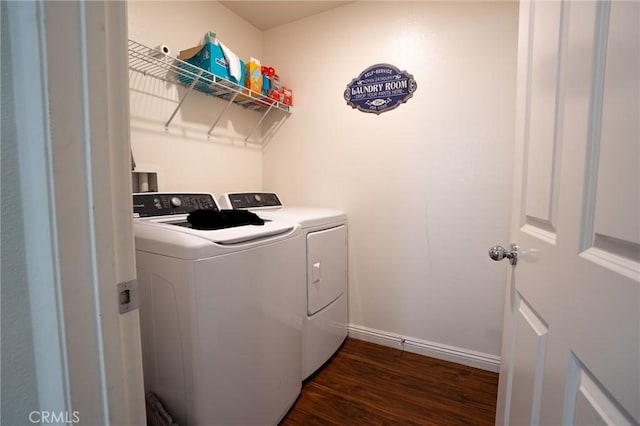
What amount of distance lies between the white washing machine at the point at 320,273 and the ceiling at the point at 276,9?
137 cm

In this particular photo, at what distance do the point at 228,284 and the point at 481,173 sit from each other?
1.58 metres

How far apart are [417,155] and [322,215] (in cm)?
76

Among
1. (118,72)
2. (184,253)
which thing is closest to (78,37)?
(118,72)

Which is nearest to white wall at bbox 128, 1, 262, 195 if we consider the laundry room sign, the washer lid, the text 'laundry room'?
the text 'laundry room'

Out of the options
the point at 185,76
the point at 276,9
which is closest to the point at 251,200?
the point at 185,76

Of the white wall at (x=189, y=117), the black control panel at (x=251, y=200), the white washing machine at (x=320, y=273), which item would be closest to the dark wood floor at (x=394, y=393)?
the white washing machine at (x=320, y=273)

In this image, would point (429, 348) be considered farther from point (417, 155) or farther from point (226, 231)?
point (226, 231)

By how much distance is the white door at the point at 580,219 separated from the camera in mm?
411

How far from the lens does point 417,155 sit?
1.89 meters

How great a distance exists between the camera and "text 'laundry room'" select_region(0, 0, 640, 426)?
42 centimetres

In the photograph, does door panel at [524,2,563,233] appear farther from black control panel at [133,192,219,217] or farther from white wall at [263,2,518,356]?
black control panel at [133,192,219,217]

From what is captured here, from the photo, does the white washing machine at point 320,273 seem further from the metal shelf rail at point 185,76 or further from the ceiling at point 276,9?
the ceiling at point 276,9

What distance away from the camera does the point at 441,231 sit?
6.09 ft

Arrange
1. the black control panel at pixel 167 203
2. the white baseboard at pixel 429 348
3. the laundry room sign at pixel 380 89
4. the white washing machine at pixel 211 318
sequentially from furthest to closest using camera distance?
the laundry room sign at pixel 380 89, the white baseboard at pixel 429 348, the black control panel at pixel 167 203, the white washing machine at pixel 211 318
